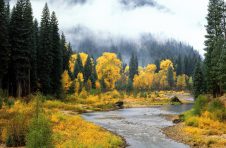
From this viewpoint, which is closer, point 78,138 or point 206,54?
point 78,138

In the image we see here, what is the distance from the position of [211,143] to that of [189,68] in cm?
17094

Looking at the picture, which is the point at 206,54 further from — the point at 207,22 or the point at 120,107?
the point at 120,107

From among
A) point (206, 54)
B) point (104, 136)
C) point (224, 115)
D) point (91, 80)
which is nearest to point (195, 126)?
point (224, 115)

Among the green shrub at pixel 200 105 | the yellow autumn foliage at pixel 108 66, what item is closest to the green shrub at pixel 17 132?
the green shrub at pixel 200 105

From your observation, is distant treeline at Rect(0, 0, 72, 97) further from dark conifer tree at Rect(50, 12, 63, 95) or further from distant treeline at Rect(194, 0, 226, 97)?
distant treeline at Rect(194, 0, 226, 97)

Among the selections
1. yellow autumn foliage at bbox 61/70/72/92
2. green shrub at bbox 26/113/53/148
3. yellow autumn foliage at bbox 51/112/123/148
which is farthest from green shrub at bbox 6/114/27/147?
yellow autumn foliage at bbox 61/70/72/92

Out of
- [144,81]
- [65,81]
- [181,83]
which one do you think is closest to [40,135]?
[65,81]

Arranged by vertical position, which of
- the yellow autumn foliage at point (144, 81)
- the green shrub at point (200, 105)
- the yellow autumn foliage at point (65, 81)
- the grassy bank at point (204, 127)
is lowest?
the grassy bank at point (204, 127)

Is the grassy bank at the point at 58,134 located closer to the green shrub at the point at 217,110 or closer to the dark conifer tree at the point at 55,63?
the green shrub at the point at 217,110

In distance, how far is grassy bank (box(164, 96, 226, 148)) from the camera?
98.4ft

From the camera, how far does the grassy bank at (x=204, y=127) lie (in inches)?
1181

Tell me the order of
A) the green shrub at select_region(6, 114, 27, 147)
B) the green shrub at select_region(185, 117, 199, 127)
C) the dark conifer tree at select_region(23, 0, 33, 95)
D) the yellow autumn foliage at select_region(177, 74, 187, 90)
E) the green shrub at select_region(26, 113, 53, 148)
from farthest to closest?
1. the yellow autumn foliage at select_region(177, 74, 187, 90)
2. the dark conifer tree at select_region(23, 0, 33, 95)
3. the green shrub at select_region(185, 117, 199, 127)
4. the green shrub at select_region(6, 114, 27, 147)
5. the green shrub at select_region(26, 113, 53, 148)

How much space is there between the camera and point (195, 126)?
3972 centimetres

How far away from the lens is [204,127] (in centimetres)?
3788
